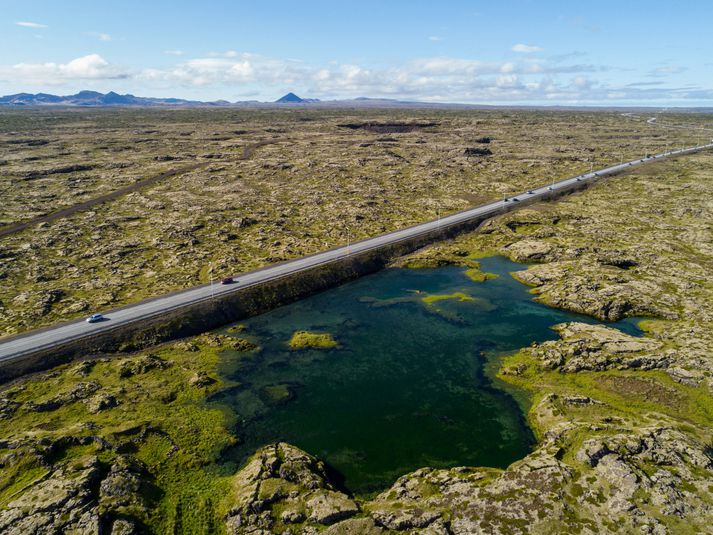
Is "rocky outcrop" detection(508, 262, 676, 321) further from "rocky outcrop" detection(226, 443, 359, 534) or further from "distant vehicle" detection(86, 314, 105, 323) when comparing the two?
"distant vehicle" detection(86, 314, 105, 323)

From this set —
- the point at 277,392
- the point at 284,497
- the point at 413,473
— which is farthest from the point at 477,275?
the point at 284,497

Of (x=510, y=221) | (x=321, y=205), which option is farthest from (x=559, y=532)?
(x=321, y=205)

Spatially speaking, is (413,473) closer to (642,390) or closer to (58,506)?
(58,506)

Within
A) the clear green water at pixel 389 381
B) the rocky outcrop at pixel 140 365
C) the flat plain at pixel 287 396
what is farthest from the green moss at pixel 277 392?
the rocky outcrop at pixel 140 365

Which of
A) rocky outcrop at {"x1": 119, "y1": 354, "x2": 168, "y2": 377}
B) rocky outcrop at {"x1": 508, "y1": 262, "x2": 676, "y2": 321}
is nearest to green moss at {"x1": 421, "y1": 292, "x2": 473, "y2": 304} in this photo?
rocky outcrop at {"x1": 508, "y1": 262, "x2": 676, "y2": 321}

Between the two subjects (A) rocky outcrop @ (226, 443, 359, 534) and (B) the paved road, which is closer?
(A) rocky outcrop @ (226, 443, 359, 534)

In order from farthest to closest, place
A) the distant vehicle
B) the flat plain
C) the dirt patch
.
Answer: the distant vehicle < the dirt patch < the flat plain

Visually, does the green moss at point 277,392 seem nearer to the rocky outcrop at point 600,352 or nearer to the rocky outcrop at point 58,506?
the rocky outcrop at point 58,506
